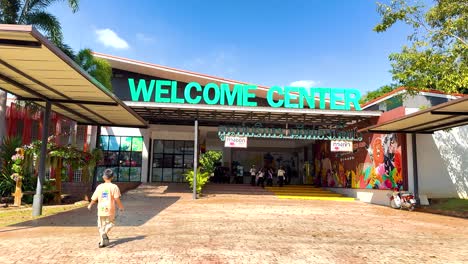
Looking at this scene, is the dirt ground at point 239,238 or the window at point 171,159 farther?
the window at point 171,159

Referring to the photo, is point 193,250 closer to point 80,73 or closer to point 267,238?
point 267,238

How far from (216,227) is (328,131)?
9819 mm

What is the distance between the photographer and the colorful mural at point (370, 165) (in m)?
13.9

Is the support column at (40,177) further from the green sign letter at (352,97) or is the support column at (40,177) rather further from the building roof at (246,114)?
the green sign letter at (352,97)

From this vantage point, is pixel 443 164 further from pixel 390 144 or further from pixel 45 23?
pixel 45 23

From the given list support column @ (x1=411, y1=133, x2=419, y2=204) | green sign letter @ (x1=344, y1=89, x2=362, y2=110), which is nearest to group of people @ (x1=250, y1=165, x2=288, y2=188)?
green sign letter @ (x1=344, y1=89, x2=362, y2=110)

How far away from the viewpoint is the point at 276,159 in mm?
26797

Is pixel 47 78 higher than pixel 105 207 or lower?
higher

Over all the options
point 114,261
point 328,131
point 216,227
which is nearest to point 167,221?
point 216,227

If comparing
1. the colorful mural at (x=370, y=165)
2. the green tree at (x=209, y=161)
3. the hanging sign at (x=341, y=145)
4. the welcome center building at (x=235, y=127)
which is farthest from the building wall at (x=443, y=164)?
the green tree at (x=209, y=161)

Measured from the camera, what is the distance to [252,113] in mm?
15500

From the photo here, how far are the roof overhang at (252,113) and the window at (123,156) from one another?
5.69 m

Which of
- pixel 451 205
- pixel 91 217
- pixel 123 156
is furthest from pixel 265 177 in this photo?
pixel 91 217

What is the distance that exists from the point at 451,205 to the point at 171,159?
1592 centimetres
